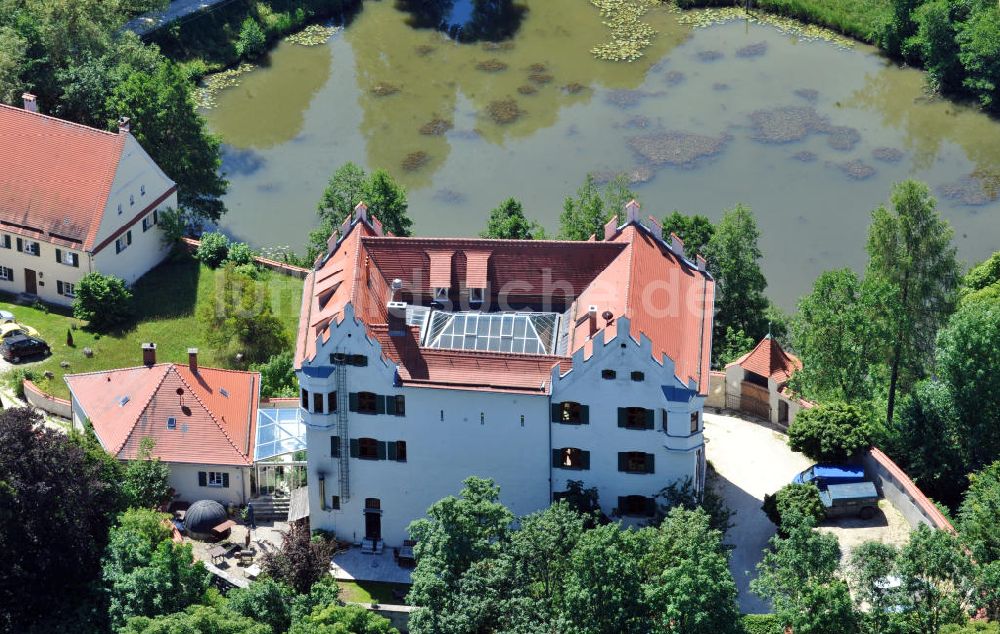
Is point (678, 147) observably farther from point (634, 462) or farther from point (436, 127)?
point (634, 462)

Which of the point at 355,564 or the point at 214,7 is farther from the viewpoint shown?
the point at 214,7

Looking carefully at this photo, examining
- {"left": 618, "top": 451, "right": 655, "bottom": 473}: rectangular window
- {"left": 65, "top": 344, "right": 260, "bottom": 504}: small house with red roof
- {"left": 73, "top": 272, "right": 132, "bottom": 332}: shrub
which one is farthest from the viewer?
{"left": 73, "top": 272, "right": 132, "bottom": 332}: shrub

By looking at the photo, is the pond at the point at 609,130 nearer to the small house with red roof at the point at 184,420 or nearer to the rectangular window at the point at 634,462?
the small house with red roof at the point at 184,420

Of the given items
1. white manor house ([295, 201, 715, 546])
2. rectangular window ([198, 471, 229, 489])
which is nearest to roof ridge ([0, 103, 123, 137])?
white manor house ([295, 201, 715, 546])

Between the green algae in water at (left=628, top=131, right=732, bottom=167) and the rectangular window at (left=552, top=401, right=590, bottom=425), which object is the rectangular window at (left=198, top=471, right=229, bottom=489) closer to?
the rectangular window at (left=552, top=401, right=590, bottom=425)

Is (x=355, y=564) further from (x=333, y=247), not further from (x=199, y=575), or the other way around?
(x=333, y=247)

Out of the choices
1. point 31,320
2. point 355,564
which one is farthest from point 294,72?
point 355,564

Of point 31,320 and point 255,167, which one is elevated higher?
point 255,167
